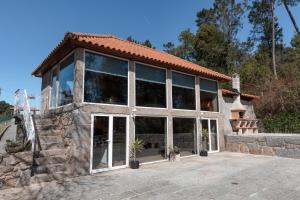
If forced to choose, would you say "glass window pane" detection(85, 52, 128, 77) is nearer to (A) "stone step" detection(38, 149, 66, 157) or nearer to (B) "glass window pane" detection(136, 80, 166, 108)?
(B) "glass window pane" detection(136, 80, 166, 108)

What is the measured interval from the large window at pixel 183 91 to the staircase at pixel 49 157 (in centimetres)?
584

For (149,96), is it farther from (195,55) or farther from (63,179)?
(195,55)

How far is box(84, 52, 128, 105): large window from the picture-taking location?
8549 mm

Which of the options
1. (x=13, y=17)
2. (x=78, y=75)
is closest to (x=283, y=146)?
(x=78, y=75)

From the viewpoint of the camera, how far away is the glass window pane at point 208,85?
13.4 meters

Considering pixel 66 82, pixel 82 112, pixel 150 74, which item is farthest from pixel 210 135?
pixel 66 82

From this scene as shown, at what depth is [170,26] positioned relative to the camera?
27391mm

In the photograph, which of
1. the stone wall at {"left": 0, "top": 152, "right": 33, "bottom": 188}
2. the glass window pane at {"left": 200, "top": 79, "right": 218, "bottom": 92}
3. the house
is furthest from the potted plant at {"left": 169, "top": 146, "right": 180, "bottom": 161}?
the stone wall at {"left": 0, "top": 152, "right": 33, "bottom": 188}

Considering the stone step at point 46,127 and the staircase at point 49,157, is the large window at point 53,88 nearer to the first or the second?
the stone step at point 46,127

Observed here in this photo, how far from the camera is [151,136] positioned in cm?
1032

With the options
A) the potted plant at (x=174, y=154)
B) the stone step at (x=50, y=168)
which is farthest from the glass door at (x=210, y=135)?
the stone step at (x=50, y=168)

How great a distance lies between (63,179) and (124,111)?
135 inches

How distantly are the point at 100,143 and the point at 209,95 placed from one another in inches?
314

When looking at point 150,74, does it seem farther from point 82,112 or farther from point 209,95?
point 209,95
